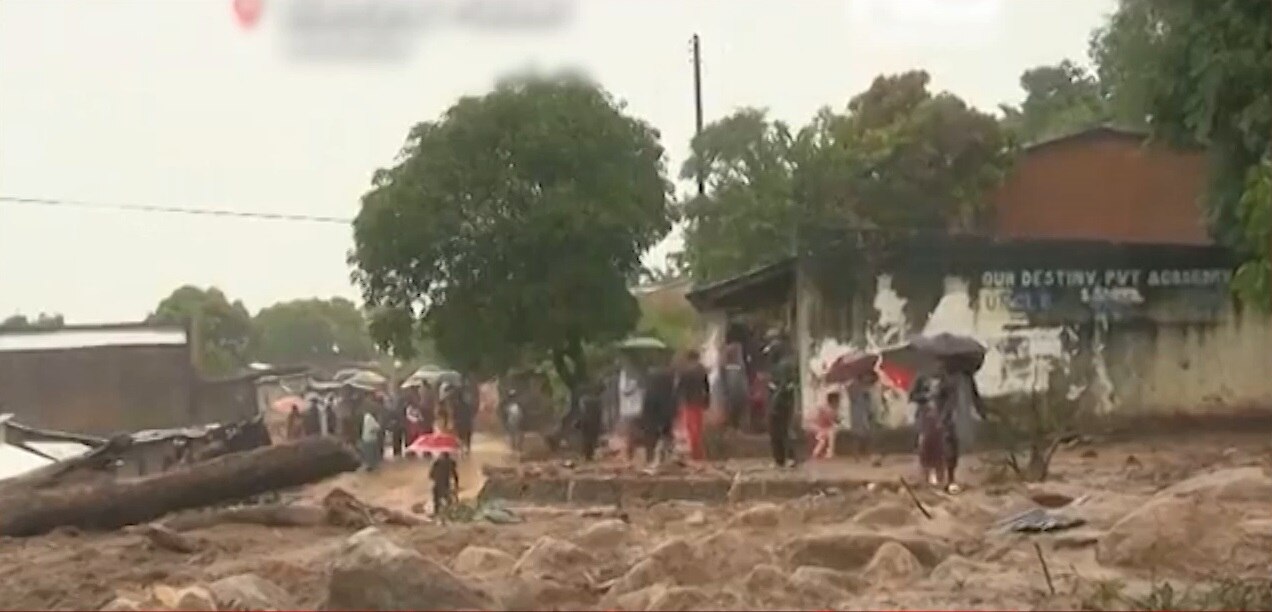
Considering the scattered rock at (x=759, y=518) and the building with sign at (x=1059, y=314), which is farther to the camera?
the building with sign at (x=1059, y=314)

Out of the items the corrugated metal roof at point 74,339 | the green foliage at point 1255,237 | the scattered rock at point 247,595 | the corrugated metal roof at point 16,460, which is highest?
the green foliage at point 1255,237

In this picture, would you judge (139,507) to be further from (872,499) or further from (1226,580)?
(1226,580)

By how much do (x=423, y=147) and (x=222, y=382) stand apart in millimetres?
7749

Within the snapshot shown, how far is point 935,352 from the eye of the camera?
18.9 meters

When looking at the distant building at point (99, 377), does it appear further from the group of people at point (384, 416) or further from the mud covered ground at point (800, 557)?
the mud covered ground at point (800, 557)

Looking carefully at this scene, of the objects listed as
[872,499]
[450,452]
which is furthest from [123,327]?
[872,499]

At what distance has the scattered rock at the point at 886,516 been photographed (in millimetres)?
9195

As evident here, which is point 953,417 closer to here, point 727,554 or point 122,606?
point 727,554

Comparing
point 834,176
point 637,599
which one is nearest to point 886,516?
point 637,599

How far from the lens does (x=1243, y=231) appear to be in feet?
58.2

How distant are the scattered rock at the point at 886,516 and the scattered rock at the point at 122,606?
368 centimetres

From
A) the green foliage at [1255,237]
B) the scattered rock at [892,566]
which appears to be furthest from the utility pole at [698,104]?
the scattered rock at [892,566]

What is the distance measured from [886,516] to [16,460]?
8.44 meters

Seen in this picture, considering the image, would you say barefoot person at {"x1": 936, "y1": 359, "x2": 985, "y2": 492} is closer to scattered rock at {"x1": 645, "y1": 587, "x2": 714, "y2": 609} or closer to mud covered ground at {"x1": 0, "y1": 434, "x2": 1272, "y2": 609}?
mud covered ground at {"x1": 0, "y1": 434, "x2": 1272, "y2": 609}
